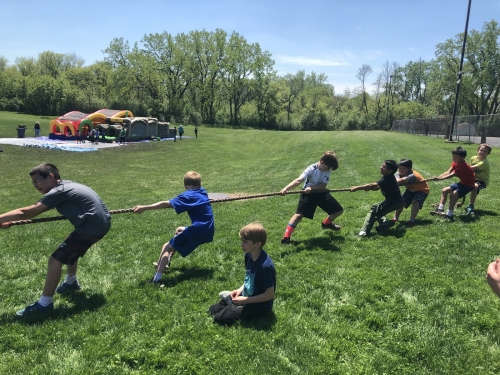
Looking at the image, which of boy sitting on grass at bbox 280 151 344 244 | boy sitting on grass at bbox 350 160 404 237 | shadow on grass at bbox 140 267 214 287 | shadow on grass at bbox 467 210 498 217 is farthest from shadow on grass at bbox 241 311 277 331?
shadow on grass at bbox 467 210 498 217

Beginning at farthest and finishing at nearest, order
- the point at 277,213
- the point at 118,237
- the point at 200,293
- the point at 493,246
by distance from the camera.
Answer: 1. the point at 277,213
2. the point at 118,237
3. the point at 493,246
4. the point at 200,293

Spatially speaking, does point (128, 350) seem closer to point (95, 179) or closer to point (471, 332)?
point (471, 332)

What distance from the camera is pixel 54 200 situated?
427 centimetres

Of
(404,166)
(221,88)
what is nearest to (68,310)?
(404,166)

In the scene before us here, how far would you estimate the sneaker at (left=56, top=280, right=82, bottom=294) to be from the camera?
4941 mm

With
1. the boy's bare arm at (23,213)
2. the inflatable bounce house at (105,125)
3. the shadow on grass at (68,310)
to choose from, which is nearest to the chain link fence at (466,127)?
the shadow on grass at (68,310)

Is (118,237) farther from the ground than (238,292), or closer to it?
closer to it

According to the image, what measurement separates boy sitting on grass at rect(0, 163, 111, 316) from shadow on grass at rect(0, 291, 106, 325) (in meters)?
0.09

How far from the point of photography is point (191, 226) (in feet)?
17.4

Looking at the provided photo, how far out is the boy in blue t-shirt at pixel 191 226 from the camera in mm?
5184

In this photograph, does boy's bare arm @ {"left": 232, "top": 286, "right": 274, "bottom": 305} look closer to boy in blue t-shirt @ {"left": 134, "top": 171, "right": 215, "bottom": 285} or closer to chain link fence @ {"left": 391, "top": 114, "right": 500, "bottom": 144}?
boy in blue t-shirt @ {"left": 134, "top": 171, "right": 215, "bottom": 285}

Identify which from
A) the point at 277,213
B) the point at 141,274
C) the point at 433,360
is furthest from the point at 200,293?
the point at 277,213

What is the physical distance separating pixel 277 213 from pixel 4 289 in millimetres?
6040

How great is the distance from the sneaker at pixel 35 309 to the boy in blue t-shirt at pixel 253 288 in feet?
6.62
